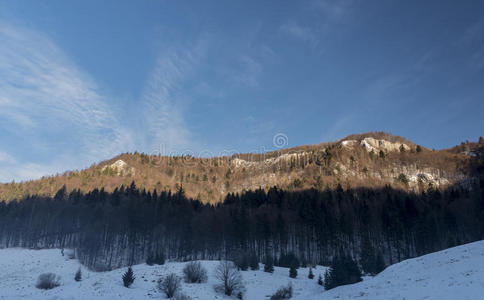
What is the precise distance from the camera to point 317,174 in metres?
155

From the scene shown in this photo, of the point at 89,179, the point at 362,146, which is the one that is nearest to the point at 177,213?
the point at 89,179

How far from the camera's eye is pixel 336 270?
3959 centimetres

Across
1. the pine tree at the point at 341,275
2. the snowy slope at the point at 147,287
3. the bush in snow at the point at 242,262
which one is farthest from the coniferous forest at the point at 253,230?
the snowy slope at the point at 147,287

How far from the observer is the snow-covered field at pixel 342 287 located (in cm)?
2014

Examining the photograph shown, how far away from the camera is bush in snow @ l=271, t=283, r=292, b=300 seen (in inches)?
1456

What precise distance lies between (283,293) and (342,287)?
7.97 m

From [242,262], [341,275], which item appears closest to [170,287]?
[242,262]

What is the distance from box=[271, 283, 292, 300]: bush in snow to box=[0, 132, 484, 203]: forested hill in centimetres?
9184

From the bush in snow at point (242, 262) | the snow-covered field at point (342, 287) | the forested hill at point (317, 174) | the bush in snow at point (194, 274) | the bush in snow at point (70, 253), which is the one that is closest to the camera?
the snow-covered field at point (342, 287)

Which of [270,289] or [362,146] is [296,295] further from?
[362,146]

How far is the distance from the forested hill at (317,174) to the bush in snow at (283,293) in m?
91.8

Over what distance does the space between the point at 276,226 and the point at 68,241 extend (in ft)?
215

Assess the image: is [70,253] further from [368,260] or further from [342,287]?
[342,287]

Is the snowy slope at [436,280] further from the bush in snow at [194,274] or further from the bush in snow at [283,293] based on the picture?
the bush in snow at [194,274]
